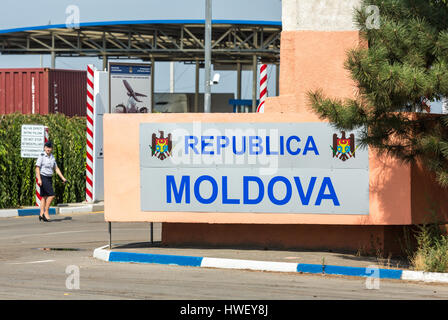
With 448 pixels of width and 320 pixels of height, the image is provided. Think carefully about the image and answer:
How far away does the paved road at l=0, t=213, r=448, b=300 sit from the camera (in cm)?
965

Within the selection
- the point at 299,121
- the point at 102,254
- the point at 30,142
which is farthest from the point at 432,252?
Result: the point at 30,142

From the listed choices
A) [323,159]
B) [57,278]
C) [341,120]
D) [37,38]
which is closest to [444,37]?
[341,120]

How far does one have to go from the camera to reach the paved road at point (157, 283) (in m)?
9.65

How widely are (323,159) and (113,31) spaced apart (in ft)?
119

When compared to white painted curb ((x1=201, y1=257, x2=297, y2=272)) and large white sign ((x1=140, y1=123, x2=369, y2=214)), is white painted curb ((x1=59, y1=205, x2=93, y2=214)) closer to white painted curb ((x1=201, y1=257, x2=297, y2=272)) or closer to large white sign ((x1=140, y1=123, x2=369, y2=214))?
large white sign ((x1=140, y1=123, x2=369, y2=214))

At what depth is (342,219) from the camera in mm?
12930

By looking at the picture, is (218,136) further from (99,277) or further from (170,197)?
(99,277)

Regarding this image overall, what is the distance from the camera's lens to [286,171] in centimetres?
1306

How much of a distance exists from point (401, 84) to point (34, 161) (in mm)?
14526

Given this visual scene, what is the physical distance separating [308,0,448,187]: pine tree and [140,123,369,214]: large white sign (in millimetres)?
952

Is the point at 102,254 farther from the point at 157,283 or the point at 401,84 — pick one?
the point at 401,84

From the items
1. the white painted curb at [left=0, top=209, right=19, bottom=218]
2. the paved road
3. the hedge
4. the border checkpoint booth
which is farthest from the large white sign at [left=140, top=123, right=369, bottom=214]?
the hedge
